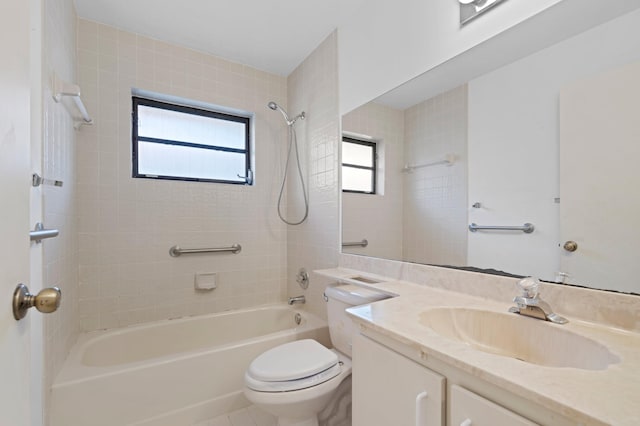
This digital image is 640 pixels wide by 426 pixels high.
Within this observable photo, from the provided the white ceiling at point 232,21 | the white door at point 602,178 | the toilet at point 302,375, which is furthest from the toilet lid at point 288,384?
the white ceiling at point 232,21

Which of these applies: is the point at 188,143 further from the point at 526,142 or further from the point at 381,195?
the point at 526,142

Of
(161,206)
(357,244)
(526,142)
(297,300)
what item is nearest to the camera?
(526,142)

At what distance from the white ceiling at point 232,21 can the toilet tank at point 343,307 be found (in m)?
1.73

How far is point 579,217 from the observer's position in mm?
875

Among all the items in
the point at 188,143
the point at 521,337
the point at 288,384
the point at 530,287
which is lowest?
the point at 288,384

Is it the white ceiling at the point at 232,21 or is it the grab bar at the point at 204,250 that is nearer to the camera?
the white ceiling at the point at 232,21

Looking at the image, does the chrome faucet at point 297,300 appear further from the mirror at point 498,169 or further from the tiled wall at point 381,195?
the mirror at point 498,169

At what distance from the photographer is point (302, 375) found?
1220 millimetres

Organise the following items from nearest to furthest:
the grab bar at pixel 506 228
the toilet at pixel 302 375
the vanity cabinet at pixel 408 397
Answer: the vanity cabinet at pixel 408 397, the grab bar at pixel 506 228, the toilet at pixel 302 375

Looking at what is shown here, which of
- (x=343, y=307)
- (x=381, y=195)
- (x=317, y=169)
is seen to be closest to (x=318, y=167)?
(x=317, y=169)

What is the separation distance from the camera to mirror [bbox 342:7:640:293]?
82 cm

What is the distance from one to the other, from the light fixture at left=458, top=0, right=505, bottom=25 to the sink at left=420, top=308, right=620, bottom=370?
116 centimetres

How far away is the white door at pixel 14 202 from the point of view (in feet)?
1.37

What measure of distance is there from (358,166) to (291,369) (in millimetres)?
1214
